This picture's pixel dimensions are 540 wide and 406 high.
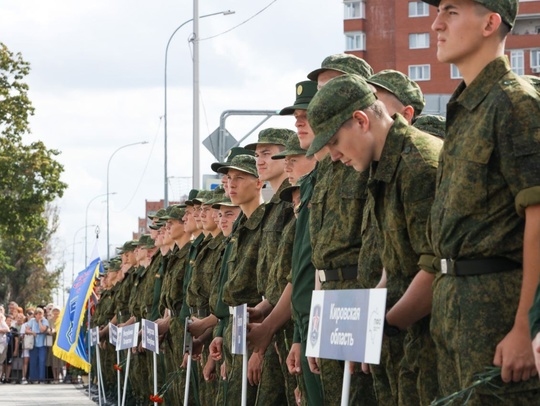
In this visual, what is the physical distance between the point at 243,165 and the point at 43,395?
15.0m

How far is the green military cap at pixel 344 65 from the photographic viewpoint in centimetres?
783

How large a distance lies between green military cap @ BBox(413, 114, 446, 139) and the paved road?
1446 cm

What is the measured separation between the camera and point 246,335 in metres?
9.15

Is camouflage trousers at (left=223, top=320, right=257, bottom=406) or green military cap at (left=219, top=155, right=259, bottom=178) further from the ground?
green military cap at (left=219, top=155, right=259, bottom=178)

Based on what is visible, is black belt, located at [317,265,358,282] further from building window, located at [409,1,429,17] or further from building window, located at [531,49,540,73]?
building window, located at [409,1,429,17]

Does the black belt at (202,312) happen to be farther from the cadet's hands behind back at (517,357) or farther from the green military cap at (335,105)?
the cadet's hands behind back at (517,357)

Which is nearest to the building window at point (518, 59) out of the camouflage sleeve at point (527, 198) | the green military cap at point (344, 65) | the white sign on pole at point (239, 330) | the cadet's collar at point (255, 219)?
the cadet's collar at point (255, 219)

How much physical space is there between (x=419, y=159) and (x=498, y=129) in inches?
39.5

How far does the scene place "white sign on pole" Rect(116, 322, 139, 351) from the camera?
572 inches

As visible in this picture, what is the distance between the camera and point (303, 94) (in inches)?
335

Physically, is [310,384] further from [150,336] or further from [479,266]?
[150,336]

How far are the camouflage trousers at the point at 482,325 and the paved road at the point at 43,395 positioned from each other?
16.6 m

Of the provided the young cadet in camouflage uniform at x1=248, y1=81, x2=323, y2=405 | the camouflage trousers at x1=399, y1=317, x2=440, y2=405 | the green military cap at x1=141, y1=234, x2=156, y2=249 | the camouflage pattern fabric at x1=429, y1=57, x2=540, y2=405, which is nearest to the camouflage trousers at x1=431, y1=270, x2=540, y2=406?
the camouflage pattern fabric at x1=429, y1=57, x2=540, y2=405

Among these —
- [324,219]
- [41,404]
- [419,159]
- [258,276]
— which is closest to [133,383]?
[41,404]
